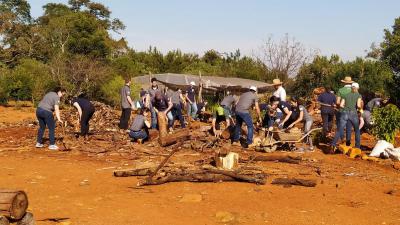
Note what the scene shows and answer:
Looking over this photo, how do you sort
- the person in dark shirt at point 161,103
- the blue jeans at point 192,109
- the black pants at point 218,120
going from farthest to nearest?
the blue jeans at point 192,109 → the person in dark shirt at point 161,103 → the black pants at point 218,120

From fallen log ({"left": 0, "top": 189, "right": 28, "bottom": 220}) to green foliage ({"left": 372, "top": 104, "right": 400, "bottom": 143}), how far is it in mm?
9864

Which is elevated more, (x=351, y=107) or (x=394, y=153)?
(x=351, y=107)

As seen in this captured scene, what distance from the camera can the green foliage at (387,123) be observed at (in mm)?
12828

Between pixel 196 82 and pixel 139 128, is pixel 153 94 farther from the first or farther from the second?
pixel 196 82

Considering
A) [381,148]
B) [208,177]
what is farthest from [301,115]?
[208,177]

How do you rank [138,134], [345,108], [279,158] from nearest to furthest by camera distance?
[279,158] < [345,108] < [138,134]

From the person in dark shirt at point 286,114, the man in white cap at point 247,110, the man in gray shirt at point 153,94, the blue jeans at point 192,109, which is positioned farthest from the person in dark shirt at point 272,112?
the blue jeans at point 192,109

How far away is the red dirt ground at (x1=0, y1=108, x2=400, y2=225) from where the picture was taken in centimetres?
659

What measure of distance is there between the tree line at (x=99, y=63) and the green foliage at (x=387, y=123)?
8450mm

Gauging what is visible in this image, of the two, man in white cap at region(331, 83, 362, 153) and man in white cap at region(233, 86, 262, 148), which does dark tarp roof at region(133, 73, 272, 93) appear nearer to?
man in white cap at region(233, 86, 262, 148)

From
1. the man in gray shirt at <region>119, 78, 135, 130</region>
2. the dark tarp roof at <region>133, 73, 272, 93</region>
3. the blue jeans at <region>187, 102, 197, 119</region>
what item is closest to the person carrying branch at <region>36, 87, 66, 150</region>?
the man in gray shirt at <region>119, 78, 135, 130</region>

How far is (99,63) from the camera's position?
3288cm

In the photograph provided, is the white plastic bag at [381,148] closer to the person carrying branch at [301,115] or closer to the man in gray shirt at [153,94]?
the person carrying branch at [301,115]

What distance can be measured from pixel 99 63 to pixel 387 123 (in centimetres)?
2322
